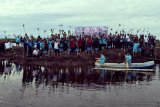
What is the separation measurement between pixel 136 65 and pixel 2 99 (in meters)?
17.9

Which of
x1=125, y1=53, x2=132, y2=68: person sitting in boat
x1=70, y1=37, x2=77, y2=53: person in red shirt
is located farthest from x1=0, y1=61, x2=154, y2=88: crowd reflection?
x1=70, y1=37, x2=77, y2=53: person in red shirt

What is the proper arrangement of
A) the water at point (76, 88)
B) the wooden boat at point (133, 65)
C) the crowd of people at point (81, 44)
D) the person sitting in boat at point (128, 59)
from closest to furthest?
the water at point (76, 88) < the person sitting in boat at point (128, 59) < the wooden boat at point (133, 65) < the crowd of people at point (81, 44)

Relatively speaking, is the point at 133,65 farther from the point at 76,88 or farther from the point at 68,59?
the point at 76,88

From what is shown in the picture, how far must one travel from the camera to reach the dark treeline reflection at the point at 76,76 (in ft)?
107

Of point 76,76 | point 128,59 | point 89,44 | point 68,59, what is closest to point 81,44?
point 89,44

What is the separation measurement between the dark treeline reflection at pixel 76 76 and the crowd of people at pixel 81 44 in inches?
123

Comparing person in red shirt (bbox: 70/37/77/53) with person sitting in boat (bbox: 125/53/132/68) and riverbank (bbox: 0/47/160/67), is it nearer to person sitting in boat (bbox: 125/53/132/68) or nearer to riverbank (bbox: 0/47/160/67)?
riverbank (bbox: 0/47/160/67)

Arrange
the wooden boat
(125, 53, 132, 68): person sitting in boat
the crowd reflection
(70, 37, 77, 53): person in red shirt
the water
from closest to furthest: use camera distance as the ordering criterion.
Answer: the water, the crowd reflection, (125, 53, 132, 68): person sitting in boat, the wooden boat, (70, 37, 77, 53): person in red shirt

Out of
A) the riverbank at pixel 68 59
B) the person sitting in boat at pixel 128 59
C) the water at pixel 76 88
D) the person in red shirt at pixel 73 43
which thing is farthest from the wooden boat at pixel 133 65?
the person in red shirt at pixel 73 43

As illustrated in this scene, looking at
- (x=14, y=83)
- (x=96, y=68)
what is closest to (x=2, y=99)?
(x=14, y=83)

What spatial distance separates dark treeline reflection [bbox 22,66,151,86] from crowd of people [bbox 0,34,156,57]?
3.13 meters

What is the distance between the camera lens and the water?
80.2 feet

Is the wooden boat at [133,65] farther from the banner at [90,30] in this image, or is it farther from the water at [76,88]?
the banner at [90,30]

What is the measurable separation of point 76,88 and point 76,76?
5977 millimetres
